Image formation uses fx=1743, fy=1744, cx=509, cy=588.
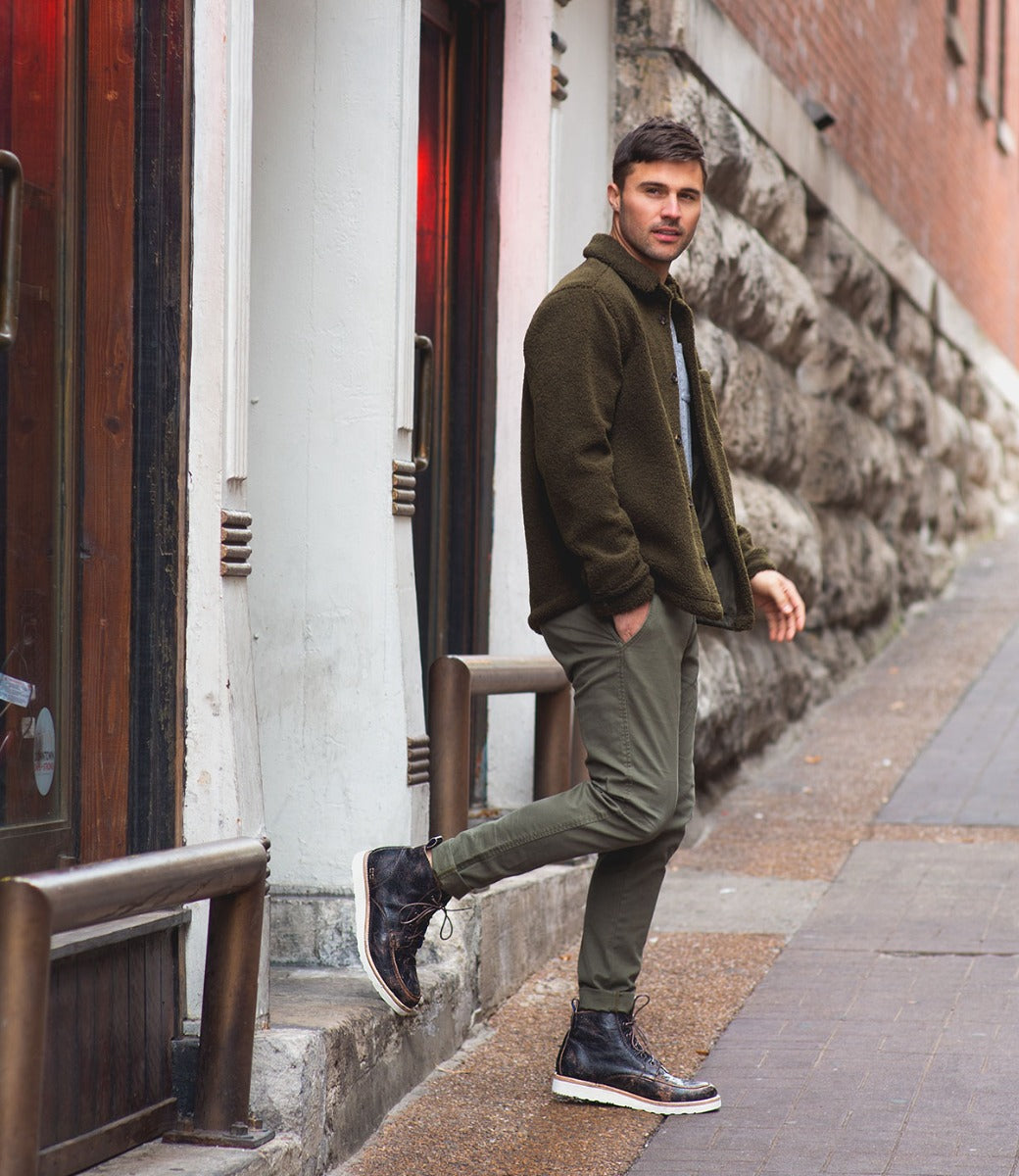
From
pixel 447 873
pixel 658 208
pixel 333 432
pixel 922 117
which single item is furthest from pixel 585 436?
pixel 922 117

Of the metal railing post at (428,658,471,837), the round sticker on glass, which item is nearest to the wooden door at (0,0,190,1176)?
the round sticker on glass

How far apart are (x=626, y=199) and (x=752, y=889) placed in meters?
2.99

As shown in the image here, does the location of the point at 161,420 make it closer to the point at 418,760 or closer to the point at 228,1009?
the point at 228,1009

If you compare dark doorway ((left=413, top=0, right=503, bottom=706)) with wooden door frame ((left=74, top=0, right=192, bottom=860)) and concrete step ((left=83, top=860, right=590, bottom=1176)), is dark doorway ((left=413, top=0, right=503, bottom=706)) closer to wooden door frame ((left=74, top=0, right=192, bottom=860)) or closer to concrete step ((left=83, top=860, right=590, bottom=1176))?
concrete step ((left=83, top=860, right=590, bottom=1176))

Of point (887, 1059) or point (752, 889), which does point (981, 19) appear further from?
point (887, 1059)

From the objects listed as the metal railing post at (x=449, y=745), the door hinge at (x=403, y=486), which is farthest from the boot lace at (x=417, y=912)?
the door hinge at (x=403, y=486)

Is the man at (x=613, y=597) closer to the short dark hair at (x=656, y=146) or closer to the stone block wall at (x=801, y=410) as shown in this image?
the short dark hair at (x=656, y=146)

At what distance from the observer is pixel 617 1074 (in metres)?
4.08

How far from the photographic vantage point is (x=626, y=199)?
3.98 m

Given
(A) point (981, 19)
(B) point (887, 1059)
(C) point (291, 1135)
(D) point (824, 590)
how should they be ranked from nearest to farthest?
(C) point (291, 1135) → (B) point (887, 1059) → (D) point (824, 590) → (A) point (981, 19)

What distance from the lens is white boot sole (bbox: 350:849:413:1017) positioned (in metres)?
3.97

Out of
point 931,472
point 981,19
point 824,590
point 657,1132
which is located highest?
point 981,19

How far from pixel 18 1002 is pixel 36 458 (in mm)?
1258

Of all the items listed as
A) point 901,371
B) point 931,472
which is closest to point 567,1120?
point 901,371
